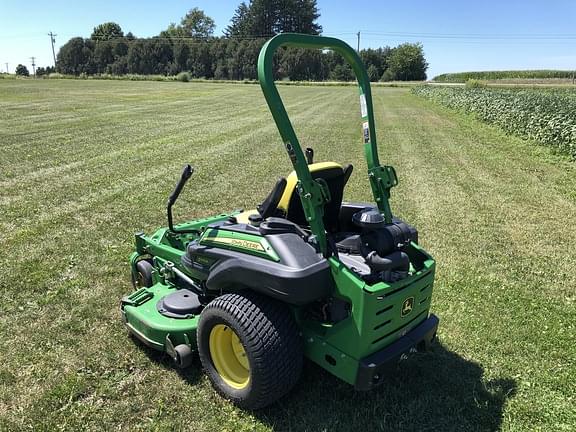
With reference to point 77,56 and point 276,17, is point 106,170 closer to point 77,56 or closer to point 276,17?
point 77,56

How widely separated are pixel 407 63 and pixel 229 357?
92.0m

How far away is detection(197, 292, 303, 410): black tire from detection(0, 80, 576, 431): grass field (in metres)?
0.21

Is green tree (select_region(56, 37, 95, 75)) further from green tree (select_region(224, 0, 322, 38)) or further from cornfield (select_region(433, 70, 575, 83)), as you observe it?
cornfield (select_region(433, 70, 575, 83))

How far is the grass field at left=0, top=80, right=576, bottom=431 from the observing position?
2.88 meters

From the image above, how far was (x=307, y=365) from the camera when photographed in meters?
3.26

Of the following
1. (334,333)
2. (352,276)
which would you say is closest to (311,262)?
(352,276)

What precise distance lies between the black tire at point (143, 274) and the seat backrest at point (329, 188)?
1429 mm

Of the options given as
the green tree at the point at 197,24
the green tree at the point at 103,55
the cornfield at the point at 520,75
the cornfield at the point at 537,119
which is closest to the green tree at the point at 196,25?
the green tree at the point at 197,24

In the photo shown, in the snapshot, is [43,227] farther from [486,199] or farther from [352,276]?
[486,199]

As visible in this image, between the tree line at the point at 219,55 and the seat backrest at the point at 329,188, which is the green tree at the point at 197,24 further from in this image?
the seat backrest at the point at 329,188

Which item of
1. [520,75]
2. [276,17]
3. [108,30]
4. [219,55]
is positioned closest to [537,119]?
[520,75]

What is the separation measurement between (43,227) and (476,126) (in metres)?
14.7

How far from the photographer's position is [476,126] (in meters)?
16.8

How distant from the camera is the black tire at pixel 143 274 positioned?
12.9 ft
